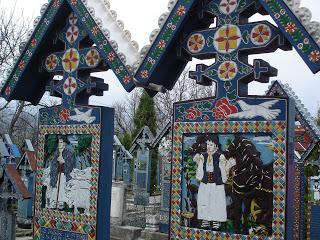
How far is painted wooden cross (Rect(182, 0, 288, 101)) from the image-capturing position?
462 centimetres

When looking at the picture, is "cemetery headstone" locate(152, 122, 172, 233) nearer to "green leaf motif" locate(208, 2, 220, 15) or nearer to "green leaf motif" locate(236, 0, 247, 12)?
"green leaf motif" locate(208, 2, 220, 15)

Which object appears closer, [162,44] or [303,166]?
[162,44]

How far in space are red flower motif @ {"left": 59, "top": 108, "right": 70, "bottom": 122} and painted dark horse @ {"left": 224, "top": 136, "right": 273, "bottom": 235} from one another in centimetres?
247

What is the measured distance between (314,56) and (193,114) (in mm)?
1473

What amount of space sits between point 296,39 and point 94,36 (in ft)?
8.51

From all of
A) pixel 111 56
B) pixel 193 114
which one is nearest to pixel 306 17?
pixel 193 114

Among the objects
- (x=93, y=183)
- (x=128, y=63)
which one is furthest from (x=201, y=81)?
(x=93, y=183)

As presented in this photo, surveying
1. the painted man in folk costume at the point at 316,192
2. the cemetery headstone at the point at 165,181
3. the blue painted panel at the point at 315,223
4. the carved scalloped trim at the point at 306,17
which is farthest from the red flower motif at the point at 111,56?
the blue painted panel at the point at 315,223

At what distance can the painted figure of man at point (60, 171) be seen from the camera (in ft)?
20.4

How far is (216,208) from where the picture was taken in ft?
15.9

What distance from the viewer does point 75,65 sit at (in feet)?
20.4

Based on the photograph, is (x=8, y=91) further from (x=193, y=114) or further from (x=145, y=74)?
(x=193, y=114)

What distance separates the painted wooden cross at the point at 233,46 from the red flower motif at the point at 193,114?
31 centimetres

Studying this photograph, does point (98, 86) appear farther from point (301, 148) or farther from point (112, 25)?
point (301, 148)
